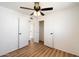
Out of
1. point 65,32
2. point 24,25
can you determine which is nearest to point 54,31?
point 65,32

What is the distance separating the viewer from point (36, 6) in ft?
9.57

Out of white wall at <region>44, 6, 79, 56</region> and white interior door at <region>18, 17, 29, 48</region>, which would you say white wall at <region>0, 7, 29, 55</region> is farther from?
white wall at <region>44, 6, 79, 56</region>

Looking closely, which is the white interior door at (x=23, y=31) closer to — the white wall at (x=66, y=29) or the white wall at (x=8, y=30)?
the white wall at (x=8, y=30)

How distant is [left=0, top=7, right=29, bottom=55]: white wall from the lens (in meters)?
3.77

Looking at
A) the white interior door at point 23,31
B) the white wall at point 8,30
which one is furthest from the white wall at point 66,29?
the white wall at point 8,30

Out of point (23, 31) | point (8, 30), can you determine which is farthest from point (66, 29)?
point (8, 30)

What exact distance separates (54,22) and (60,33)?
829 millimetres

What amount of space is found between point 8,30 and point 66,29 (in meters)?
2.88

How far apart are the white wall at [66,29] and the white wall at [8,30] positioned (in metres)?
2.22

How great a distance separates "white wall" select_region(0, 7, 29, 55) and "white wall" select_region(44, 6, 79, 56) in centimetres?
222

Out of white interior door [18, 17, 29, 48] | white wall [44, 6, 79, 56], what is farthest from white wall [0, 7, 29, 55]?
white wall [44, 6, 79, 56]

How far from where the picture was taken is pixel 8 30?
162 inches

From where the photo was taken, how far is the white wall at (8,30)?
3.77m

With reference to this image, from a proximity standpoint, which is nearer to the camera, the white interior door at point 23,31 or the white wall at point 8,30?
the white wall at point 8,30
